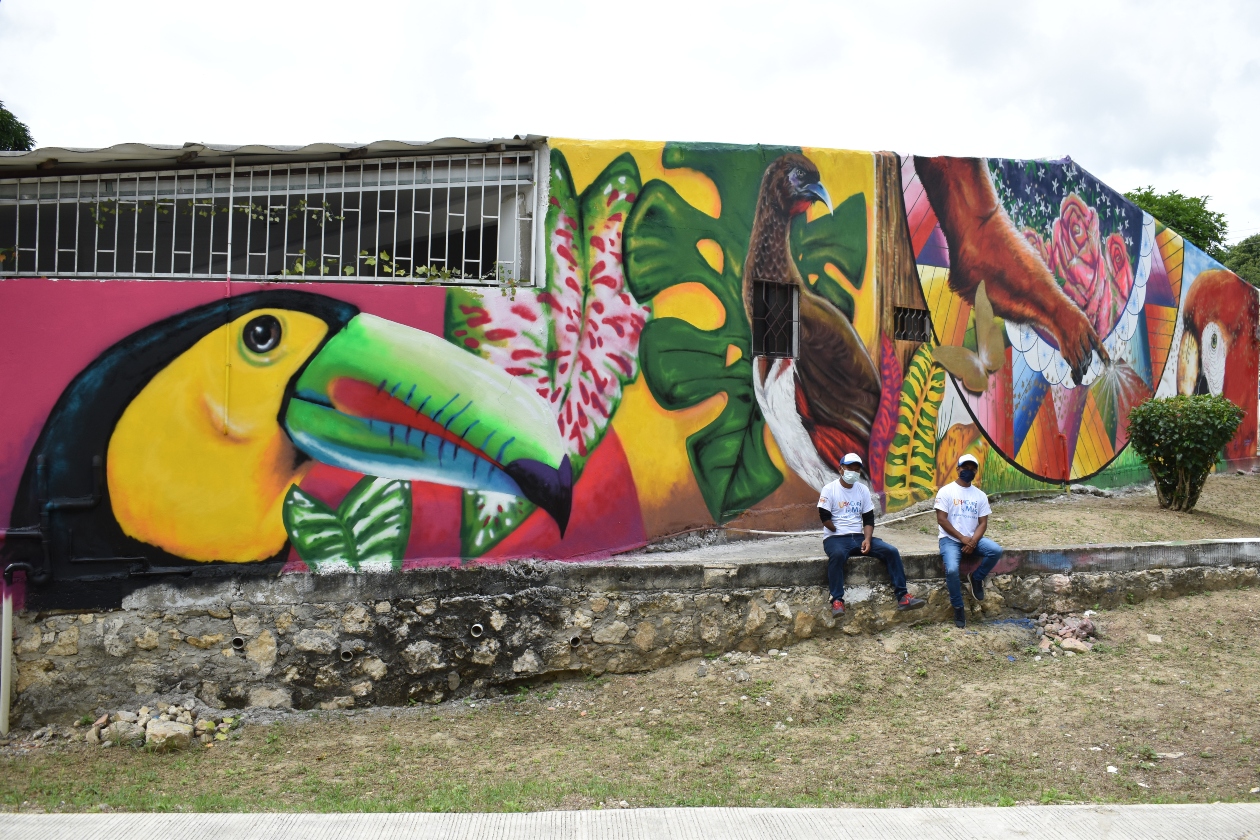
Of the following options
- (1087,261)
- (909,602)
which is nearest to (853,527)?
(909,602)

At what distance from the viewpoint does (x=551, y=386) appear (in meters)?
7.25

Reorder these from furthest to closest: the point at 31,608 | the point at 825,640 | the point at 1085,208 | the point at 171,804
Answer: the point at 1085,208, the point at 825,640, the point at 31,608, the point at 171,804

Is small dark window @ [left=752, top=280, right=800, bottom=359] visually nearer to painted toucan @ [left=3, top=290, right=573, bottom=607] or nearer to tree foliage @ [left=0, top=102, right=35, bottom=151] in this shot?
painted toucan @ [left=3, top=290, right=573, bottom=607]

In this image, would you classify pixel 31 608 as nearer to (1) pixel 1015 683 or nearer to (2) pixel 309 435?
(2) pixel 309 435

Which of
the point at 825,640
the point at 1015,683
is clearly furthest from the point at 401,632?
the point at 1015,683

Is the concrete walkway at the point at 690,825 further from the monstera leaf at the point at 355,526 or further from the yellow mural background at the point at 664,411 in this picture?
the yellow mural background at the point at 664,411

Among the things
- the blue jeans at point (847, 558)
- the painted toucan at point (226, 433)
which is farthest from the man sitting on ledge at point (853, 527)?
the painted toucan at point (226, 433)

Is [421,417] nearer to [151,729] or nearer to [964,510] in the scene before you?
[151,729]

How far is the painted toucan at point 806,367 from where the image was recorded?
827 centimetres

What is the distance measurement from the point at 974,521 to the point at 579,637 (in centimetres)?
302

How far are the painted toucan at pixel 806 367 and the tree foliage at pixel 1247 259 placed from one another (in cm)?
A: 2660

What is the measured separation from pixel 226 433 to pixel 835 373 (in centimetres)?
496

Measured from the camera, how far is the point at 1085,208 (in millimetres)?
11703

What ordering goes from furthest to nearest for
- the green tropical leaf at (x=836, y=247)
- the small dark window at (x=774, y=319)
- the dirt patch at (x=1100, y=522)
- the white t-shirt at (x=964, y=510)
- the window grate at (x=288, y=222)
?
the dirt patch at (x=1100, y=522), the green tropical leaf at (x=836, y=247), the small dark window at (x=774, y=319), the white t-shirt at (x=964, y=510), the window grate at (x=288, y=222)
